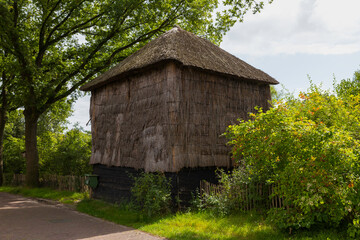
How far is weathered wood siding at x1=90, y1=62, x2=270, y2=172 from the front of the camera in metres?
10.4

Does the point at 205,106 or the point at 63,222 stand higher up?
the point at 205,106

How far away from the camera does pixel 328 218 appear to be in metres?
6.67

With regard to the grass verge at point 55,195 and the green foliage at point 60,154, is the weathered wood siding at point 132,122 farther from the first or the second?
the green foliage at point 60,154

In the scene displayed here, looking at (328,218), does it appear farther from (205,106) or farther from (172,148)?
(205,106)

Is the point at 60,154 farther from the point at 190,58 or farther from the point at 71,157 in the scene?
the point at 190,58

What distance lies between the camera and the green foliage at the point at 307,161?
6.29m

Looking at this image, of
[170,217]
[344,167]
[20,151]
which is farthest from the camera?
[20,151]

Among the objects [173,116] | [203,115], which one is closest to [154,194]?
[173,116]

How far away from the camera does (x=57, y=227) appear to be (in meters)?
9.23

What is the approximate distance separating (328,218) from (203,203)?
4.40 metres

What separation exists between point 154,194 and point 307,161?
4934 millimetres

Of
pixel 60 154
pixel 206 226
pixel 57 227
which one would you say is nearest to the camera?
pixel 206 226

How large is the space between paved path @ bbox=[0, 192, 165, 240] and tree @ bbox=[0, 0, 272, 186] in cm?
799

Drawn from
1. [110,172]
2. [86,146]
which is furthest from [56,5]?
[110,172]
